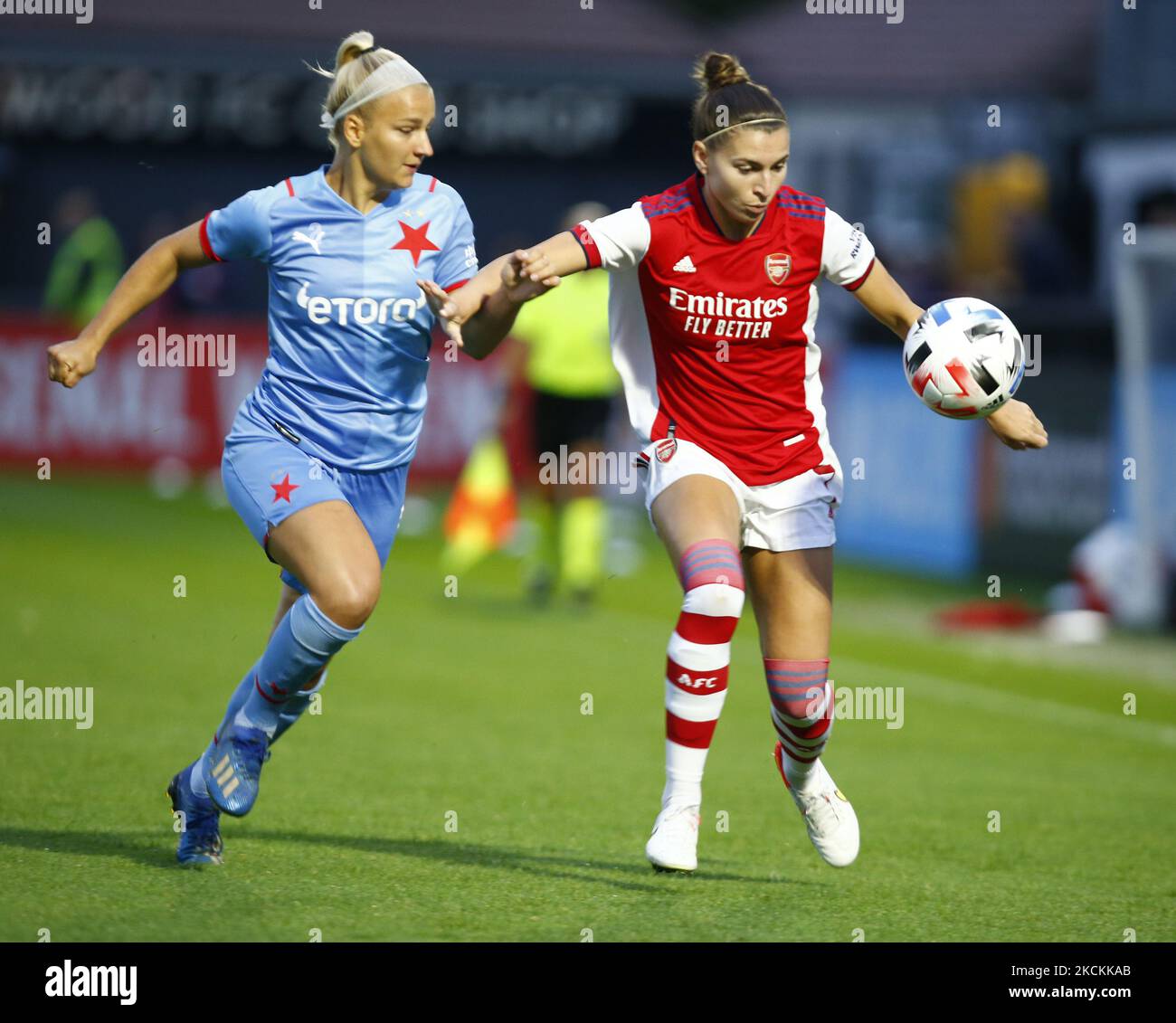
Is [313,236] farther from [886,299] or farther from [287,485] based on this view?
[886,299]

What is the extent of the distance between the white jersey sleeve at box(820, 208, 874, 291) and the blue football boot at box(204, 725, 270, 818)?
2251mm

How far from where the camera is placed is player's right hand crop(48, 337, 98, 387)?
5.55 m

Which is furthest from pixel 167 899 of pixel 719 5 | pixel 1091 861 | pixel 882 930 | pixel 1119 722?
pixel 719 5

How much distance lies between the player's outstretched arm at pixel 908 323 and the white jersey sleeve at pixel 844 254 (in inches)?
1.6

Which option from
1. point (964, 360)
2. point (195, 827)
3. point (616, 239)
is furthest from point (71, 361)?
point (964, 360)

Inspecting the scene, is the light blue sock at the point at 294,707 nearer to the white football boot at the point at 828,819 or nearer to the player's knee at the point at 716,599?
the player's knee at the point at 716,599

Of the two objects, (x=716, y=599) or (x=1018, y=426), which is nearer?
(x=716, y=599)

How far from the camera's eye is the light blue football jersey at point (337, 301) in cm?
583

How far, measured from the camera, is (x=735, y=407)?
5.96m

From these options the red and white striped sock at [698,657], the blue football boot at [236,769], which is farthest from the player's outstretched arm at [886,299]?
the blue football boot at [236,769]

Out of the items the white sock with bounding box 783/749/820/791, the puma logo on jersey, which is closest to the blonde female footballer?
the puma logo on jersey

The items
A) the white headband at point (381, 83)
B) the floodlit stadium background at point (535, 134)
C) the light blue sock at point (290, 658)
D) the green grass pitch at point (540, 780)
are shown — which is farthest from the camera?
the floodlit stadium background at point (535, 134)

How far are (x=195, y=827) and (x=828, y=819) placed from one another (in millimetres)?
1961

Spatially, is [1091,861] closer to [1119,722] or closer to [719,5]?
[1119,722]
